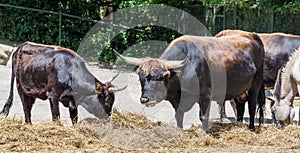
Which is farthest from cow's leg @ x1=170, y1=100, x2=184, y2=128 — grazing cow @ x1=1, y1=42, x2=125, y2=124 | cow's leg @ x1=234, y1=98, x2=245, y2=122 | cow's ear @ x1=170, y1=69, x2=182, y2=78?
cow's leg @ x1=234, y1=98, x2=245, y2=122

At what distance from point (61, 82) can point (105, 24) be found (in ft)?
31.4

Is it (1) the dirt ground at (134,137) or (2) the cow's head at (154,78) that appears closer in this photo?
(1) the dirt ground at (134,137)

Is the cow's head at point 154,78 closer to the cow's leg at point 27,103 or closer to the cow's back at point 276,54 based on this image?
the cow's leg at point 27,103

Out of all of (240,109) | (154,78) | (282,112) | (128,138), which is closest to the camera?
(128,138)

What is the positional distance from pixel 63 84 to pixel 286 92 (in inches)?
140

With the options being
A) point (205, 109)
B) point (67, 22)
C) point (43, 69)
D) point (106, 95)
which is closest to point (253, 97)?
point (205, 109)

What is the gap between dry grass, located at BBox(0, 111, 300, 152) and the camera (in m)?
6.33

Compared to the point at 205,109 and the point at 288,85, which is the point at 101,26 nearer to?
the point at 288,85

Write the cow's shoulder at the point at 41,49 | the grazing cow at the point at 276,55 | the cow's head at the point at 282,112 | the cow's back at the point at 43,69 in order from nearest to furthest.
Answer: the cow's back at the point at 43,69 → the cow's shoulder at the point at 41,49 → the cow's head at the point at 282,112 → the grazing cow at the point at 276,55

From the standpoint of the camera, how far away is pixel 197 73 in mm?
7262

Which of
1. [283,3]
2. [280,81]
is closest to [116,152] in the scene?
[280,81]

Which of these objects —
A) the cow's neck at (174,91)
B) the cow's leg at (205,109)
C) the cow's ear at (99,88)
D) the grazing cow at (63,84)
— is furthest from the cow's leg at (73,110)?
the cow's leg at (205,109)

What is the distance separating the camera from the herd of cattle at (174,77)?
23.4ft

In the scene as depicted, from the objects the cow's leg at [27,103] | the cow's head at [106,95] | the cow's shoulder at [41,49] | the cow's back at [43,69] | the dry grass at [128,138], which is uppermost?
the cow's shoulder at [41,49]
